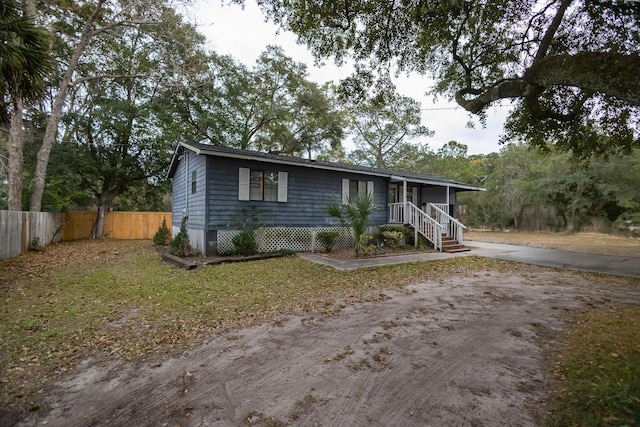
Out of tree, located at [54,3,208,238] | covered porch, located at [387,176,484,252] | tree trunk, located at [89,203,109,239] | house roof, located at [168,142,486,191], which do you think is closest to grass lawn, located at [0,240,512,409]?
covered porch, located at [387,176,484,252]

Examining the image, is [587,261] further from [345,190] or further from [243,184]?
[243,184]

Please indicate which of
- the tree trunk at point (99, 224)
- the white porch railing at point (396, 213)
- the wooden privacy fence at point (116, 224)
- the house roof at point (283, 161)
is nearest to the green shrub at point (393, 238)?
the white porch railing at point (396, 213)

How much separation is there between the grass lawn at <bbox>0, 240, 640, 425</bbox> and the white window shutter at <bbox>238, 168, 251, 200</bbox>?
2.67m

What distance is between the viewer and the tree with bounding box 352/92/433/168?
27.5 m

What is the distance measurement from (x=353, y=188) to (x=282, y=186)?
350cm

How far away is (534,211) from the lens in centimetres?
2508

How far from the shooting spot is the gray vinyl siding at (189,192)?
393 inches

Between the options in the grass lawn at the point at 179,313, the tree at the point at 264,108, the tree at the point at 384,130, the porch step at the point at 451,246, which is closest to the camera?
the grass lawn at the point at 179,313

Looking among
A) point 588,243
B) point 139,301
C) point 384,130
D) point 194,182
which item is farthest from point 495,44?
point 384,130

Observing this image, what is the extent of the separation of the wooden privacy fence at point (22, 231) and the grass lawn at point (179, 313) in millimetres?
773

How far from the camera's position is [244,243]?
31.8ft

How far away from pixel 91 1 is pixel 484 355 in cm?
1982

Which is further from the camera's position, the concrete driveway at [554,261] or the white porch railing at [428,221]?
the white porch railing at [428,221]

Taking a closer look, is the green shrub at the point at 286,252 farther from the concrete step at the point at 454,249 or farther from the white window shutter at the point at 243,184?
the concrete step at the point at 454,249
